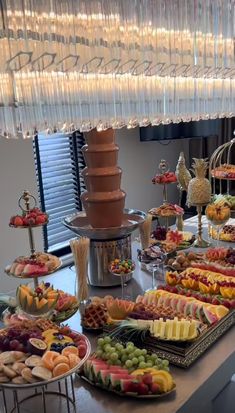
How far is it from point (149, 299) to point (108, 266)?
0.79 feet

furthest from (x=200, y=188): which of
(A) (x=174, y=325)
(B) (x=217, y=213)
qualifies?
(A) (x=174, y=325)

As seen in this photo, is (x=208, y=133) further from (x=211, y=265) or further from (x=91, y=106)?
(x=91, y=106)

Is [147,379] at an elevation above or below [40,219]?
below

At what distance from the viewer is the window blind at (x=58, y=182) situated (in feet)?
9.95

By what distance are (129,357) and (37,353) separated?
0.21m

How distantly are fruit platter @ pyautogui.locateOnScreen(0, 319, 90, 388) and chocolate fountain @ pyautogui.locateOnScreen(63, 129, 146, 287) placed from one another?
0.46m

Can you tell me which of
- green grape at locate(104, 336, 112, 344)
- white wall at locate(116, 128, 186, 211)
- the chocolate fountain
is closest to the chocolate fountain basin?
the chocolate fountain

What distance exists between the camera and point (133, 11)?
1.24 m

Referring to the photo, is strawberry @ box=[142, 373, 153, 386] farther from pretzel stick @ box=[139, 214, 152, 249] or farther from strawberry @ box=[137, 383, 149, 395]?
pretzel stick @ box=[139, 214, 152, 249]

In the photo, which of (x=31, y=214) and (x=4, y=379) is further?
(x=31, y=214)

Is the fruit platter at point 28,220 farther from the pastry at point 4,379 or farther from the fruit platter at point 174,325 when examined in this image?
the pastry at point 4,379

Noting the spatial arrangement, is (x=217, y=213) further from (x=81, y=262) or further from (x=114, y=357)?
(x=114, y=357)

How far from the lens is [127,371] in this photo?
95cm

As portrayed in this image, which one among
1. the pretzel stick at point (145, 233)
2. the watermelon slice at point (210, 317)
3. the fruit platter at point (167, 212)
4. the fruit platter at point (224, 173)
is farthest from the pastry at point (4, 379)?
the fruit platter at point (224, 173)
